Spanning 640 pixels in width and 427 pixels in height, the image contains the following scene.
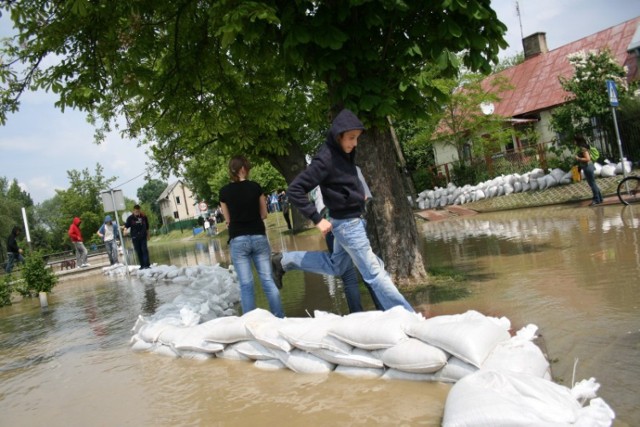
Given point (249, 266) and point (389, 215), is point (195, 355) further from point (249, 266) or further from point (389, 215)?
point (389, 215)

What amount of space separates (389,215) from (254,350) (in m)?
2.63

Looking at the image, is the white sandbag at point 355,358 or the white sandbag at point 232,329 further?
the white sandbag at point 232,329

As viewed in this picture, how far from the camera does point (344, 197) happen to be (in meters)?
4.38

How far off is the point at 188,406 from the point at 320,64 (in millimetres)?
3487

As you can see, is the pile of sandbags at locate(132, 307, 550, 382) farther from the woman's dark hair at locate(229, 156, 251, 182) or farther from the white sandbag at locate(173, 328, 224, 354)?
the woman's dark hair at locate(229, 156, 251, 182)

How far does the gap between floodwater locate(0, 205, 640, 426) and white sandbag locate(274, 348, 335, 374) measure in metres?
0.07

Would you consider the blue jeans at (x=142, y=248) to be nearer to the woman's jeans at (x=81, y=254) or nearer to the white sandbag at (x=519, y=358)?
the woman's jeans at (x=81, y=254)

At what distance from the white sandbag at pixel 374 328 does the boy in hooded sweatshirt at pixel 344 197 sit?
1.91 ft

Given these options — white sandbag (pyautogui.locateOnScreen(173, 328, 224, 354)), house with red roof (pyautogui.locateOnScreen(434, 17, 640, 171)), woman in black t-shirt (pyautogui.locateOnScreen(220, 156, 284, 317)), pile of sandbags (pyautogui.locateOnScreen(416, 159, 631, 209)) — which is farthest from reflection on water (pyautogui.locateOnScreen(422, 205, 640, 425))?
house with red roof (pyautogui.locateOnScreen(434, 17, 640, 171))

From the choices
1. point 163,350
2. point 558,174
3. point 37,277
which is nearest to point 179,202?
point 37,277

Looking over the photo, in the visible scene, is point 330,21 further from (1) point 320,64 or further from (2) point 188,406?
(2) point 188,406

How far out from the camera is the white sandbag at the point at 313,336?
3721mm

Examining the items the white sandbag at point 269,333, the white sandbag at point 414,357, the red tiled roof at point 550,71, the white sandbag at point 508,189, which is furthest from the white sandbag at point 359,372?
the red tiled roof at point 550,71

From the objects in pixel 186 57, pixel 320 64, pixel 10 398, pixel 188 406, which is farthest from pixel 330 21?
pixel 10 398
